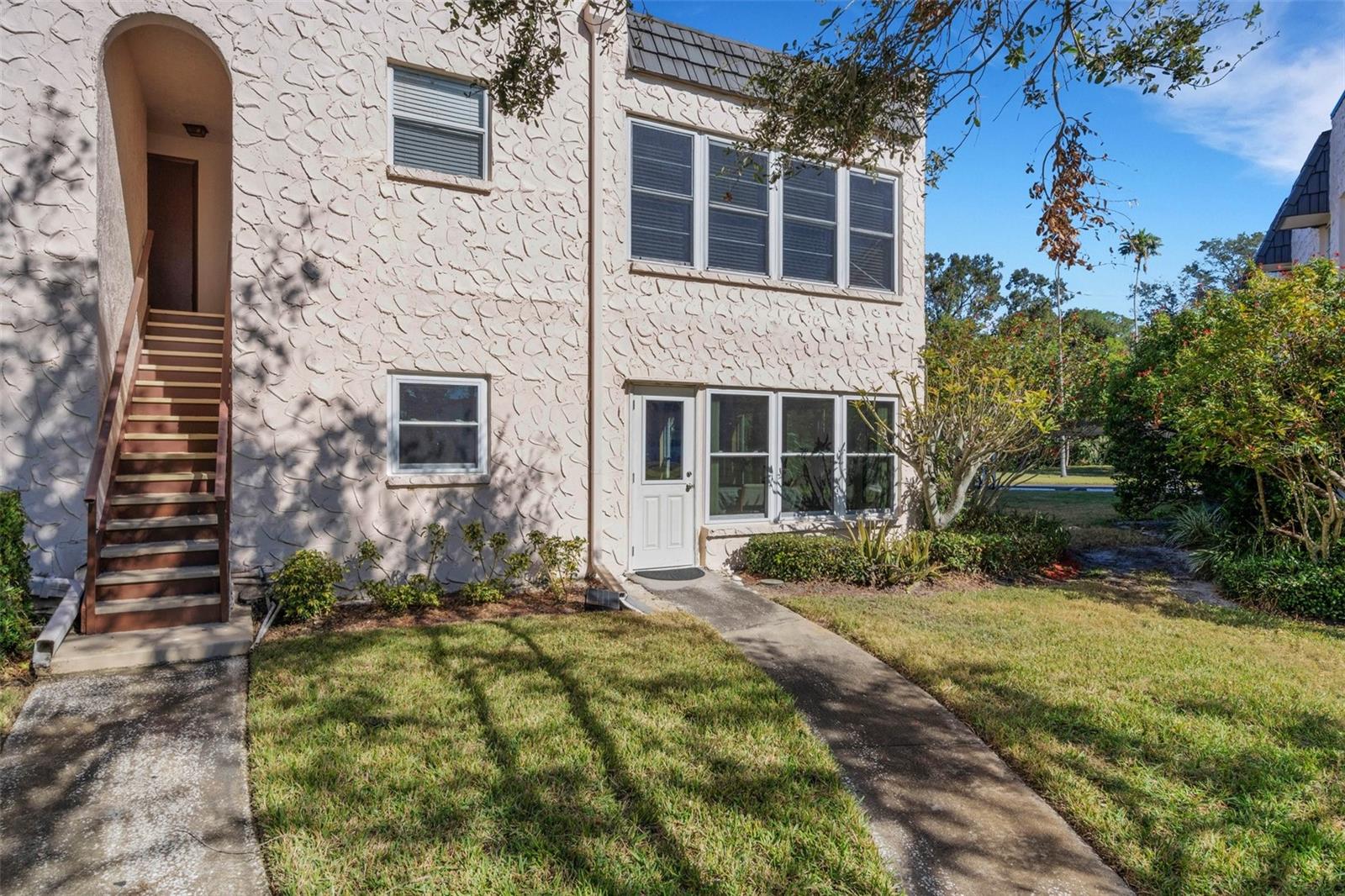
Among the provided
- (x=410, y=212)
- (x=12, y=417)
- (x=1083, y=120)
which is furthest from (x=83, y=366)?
(x=1083, y=120)

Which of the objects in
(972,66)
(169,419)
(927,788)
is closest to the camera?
(927,788)

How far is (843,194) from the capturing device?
968 cm

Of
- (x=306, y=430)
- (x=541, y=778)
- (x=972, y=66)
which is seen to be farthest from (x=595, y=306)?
(x=541, y=778)

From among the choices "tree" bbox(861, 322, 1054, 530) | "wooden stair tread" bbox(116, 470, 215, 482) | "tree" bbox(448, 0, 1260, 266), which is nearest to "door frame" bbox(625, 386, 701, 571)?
"tree" bbox(861, 322, 1054, 530)

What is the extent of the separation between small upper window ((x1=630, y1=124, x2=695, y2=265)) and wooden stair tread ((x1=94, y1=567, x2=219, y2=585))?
555 centimetres

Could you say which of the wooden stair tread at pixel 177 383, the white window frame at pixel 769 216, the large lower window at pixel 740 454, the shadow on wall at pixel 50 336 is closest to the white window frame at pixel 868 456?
the large lower window at pixel 740 454

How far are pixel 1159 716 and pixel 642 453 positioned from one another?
5.58m

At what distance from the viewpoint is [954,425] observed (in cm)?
959

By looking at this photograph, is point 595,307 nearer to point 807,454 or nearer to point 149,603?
point 807,454

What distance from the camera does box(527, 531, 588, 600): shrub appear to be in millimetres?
7551

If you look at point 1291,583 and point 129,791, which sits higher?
point 1291,583

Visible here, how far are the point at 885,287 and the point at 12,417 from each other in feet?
32.4

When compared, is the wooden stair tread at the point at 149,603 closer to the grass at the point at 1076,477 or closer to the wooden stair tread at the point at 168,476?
the wooden stair tread at the point at 168,476

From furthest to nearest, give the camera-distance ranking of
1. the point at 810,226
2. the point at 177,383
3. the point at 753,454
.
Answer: the point at 810,226 → the point at 753,454 → the point at 177,383
